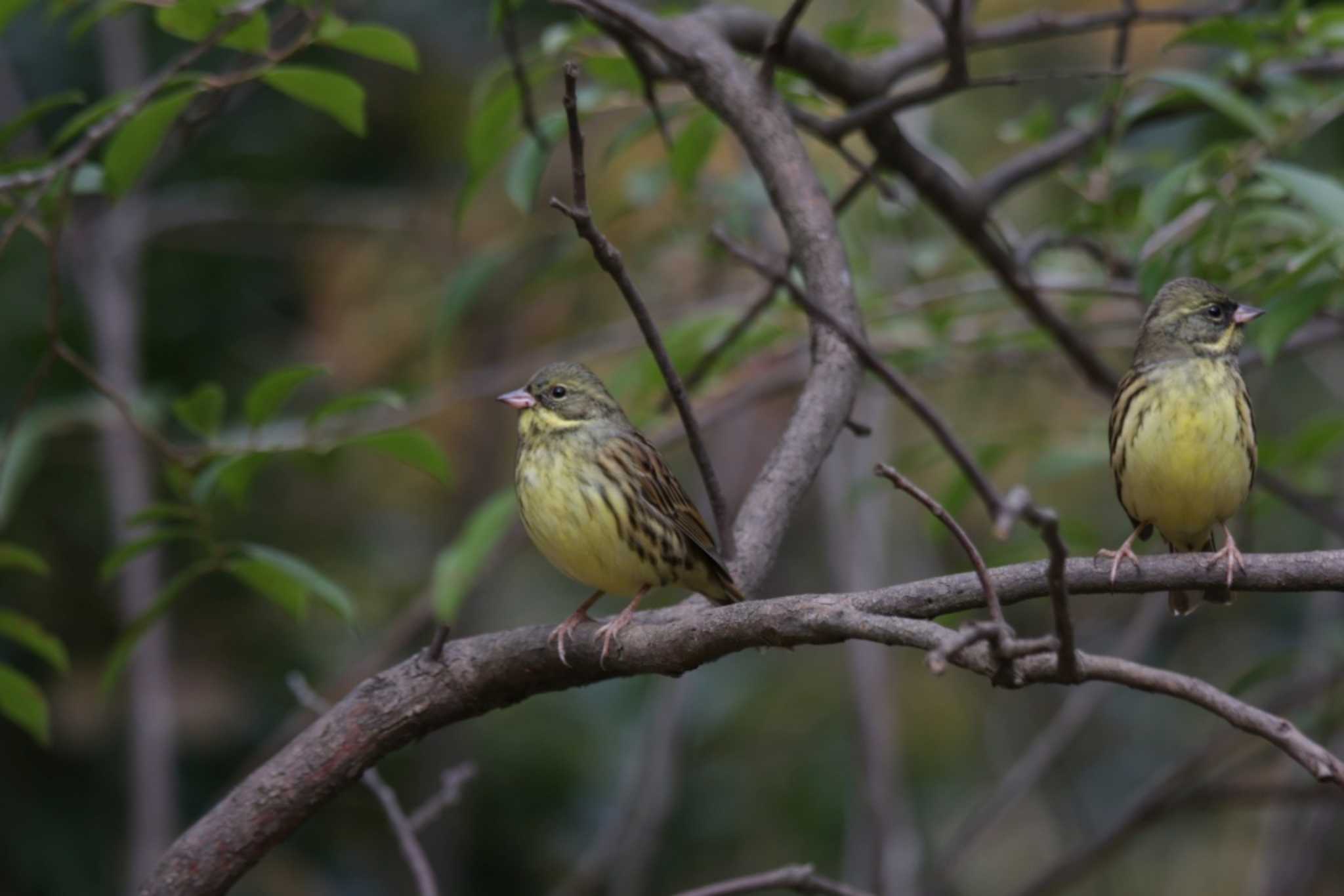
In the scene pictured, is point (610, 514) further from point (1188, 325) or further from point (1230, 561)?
point (1230, 561)

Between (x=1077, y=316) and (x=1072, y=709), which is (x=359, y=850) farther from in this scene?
(x=1077, y=316)

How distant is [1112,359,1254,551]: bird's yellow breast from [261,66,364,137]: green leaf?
1.99 meters

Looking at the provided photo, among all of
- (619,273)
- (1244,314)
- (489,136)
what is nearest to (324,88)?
(489,136)

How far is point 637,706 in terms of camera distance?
7.59 metres

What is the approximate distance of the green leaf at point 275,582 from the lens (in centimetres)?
362

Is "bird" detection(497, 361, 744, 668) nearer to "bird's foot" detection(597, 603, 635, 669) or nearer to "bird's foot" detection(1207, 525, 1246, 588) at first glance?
"bird's foot" detection(597, 603, 635, 669)

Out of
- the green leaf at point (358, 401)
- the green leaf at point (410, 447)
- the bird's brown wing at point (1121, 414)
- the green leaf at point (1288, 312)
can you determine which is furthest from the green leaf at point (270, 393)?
the green leaf at point (1288, 312)

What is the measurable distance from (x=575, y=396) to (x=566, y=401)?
0.10ft

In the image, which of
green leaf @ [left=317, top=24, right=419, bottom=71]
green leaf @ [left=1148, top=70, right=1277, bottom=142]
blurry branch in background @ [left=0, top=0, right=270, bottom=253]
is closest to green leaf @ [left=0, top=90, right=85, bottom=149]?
blurry branch in background @ [left=0, top=0, right=270, bottom=253]

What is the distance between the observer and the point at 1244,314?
12.2 feet

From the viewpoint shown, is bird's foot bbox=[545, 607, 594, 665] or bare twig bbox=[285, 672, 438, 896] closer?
bird's foot bbox=[545, 607, 594, 665]

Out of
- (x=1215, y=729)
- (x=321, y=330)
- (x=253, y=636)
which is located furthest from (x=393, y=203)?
(x=1215, y=729)

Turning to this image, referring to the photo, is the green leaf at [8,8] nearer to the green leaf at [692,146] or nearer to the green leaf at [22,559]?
the green leaf at [22,559]

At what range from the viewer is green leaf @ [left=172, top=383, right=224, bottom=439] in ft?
12.3
